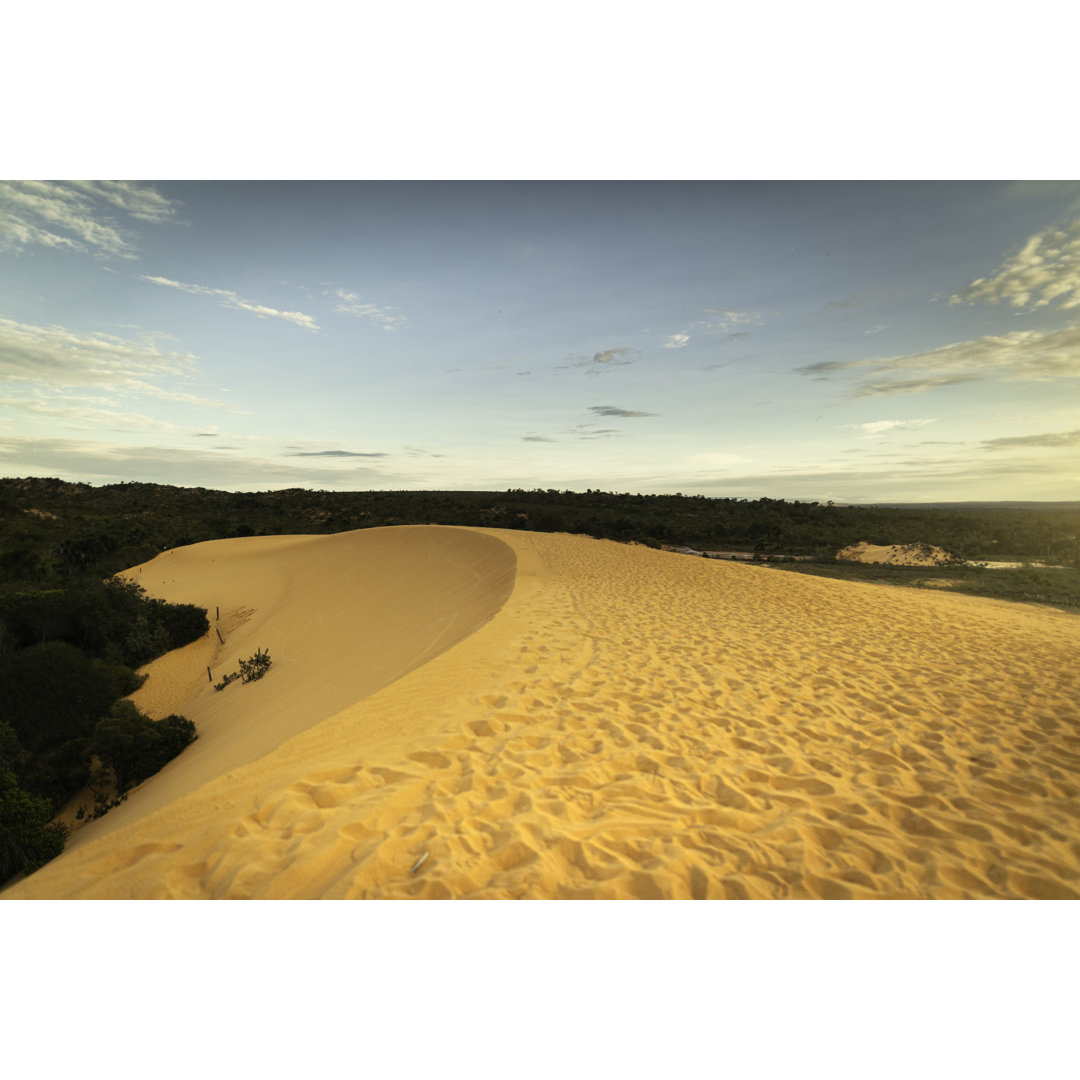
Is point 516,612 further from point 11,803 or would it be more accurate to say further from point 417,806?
point 11,803

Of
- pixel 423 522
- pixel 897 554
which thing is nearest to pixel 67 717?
pixel 423 522

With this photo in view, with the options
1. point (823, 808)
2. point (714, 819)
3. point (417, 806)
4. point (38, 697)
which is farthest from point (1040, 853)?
point (38, 697)

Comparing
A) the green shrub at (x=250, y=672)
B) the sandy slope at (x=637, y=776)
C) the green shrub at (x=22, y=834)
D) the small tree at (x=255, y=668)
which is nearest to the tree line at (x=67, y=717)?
the green shrub at (x=22, y=834)

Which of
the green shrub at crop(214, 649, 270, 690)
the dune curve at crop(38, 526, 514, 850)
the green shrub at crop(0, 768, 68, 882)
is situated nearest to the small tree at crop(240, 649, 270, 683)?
the green shrub at crop(214, 649, 270, 690)

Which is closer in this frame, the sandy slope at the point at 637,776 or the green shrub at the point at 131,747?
the sandy slope at the point at 637,776

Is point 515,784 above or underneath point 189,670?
above

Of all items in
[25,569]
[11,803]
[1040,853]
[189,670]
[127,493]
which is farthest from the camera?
[127,493]

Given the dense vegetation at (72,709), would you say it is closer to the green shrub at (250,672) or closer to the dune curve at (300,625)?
the dune curve at (300,625)

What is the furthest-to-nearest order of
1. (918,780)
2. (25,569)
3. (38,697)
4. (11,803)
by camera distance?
(25,569) < (38,697) < (11,803) < (918,780)
